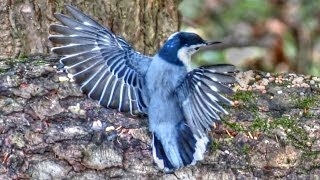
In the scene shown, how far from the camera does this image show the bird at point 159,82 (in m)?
3.40

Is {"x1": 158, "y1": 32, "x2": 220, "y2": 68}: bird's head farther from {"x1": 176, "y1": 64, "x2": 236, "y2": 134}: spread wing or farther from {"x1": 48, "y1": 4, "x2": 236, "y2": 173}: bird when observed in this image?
{"x1": 176, "y1": 64, "x2": 236, "y2": 134}: spread wing

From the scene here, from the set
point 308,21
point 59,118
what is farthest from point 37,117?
point 308,21

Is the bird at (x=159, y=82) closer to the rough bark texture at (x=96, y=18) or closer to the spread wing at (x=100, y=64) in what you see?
the spread wing at (x=100, y=64)

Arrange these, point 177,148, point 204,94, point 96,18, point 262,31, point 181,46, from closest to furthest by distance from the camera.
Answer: point 204,94, point 177,148, point 181,46, point 96,18, point 262,31

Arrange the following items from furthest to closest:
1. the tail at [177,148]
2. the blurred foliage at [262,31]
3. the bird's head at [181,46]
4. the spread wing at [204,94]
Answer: the blurred foliage at [262,31] → the bird's head at [181,46] → the tail at [177,148] → the spread wing at [204,94]

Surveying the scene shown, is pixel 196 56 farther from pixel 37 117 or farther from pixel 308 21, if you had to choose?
pixel 37 117

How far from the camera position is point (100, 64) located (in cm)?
371

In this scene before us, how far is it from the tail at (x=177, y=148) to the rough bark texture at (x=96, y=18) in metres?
1.13

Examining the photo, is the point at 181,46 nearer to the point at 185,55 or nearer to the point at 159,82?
the point at 185,55

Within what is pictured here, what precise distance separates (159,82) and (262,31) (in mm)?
3253

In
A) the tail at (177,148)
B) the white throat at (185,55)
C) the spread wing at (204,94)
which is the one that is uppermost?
the white throat at (185,55)

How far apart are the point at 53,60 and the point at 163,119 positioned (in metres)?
0.60

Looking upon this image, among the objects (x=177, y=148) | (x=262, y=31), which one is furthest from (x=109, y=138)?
(x=262, y=31)

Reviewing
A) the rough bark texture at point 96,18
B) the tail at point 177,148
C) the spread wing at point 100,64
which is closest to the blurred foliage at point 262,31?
the rough bark texture at point 96,18
